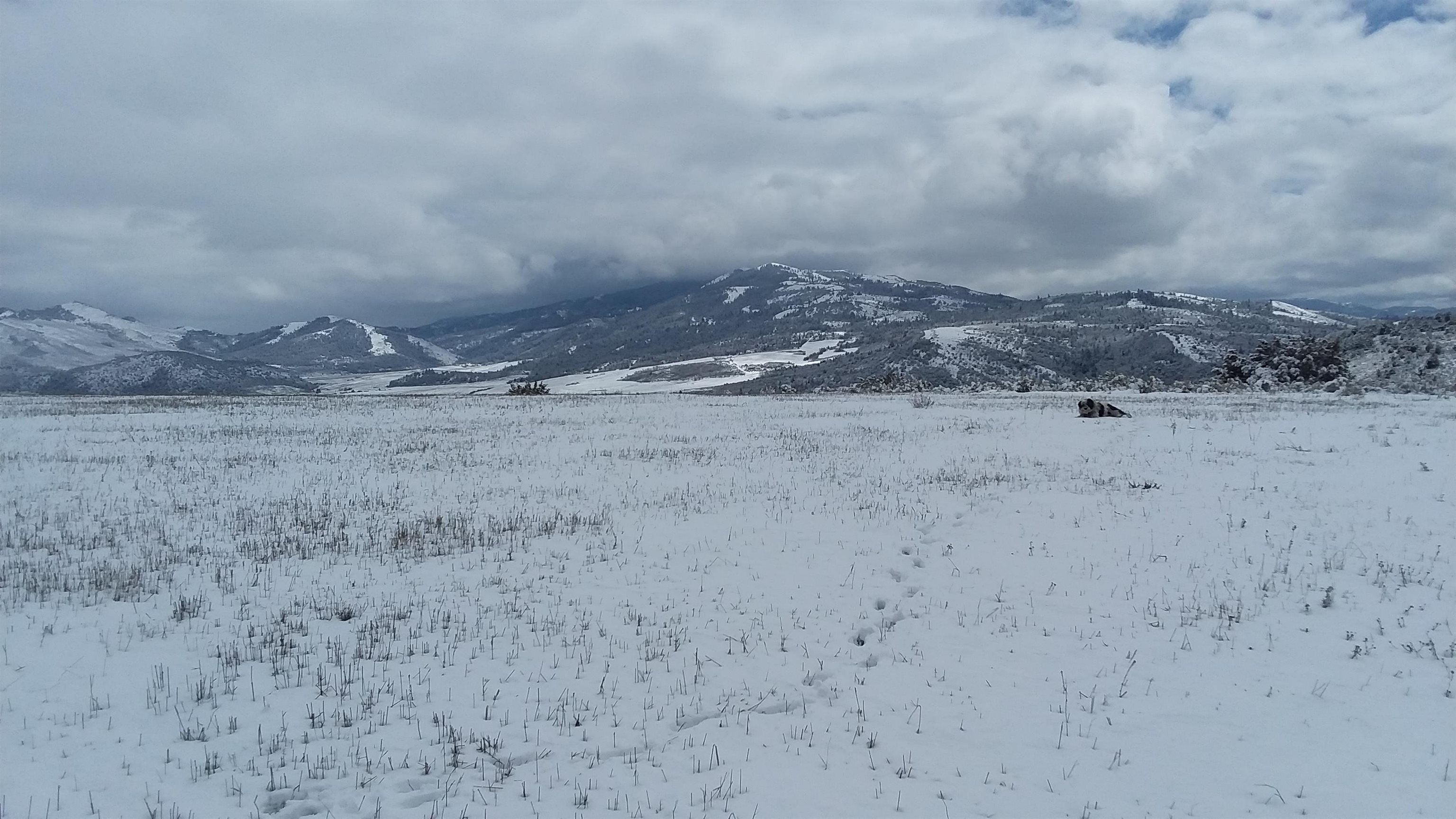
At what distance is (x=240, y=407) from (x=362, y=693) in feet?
165

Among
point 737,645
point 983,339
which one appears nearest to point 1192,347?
point 983,339

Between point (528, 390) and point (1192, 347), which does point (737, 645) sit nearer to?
point (528, 390)

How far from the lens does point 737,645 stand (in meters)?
9.31

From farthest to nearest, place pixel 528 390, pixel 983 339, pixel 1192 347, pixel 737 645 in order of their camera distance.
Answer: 1. pixel 983 339
2. pixel 1192 347
3. pixel 528 390
4. pixel 737 645

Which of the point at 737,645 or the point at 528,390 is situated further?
the point at 528,390

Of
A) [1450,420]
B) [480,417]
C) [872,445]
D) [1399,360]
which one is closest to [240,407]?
[480,417]

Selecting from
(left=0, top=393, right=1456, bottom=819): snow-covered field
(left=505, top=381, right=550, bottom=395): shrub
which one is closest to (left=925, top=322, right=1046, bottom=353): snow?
(left=505, top=381, right=550, bottom=395): shrub

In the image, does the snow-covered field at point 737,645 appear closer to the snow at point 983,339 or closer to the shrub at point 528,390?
the shrub at point 528,390

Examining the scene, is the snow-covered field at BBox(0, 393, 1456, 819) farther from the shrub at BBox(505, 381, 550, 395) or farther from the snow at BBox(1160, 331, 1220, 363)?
the snow at BBox(1160, 331, 1220, 363)

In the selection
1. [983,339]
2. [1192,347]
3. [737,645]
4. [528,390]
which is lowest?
[737,645]

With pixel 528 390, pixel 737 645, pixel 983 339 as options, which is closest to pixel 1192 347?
pixel 983 339

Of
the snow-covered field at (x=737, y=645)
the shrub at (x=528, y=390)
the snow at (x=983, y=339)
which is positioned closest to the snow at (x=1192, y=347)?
the snow at (x=983, y=339)

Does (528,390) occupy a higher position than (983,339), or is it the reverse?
(983,339)

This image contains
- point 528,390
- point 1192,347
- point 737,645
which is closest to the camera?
point 737,645
